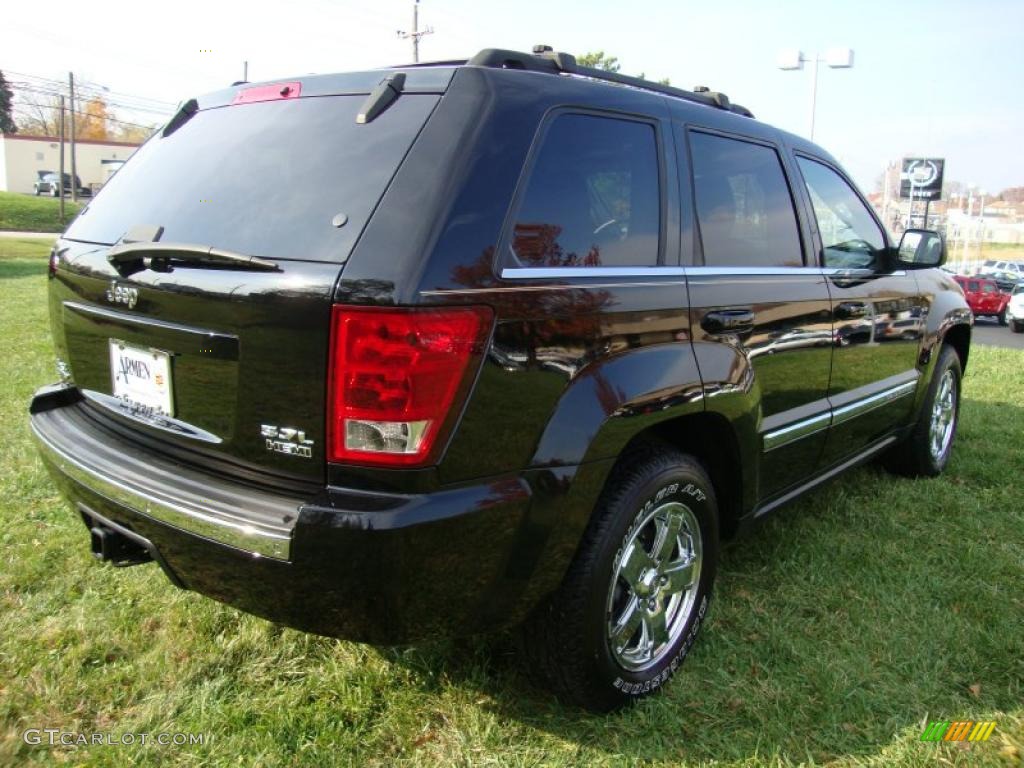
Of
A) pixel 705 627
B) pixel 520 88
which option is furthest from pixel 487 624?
pixel 520 88

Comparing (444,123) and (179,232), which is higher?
(444,123)

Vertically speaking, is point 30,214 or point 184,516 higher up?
point 30,214

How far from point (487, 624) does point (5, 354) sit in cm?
692

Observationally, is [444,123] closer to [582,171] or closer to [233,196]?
[582,171]

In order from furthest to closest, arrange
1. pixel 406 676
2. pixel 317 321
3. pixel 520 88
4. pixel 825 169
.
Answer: pixel 825 169 → pixel 406 676 → pixel 520 88 → pixel 317 321

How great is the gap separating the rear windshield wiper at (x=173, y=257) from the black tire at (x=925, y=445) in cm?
390

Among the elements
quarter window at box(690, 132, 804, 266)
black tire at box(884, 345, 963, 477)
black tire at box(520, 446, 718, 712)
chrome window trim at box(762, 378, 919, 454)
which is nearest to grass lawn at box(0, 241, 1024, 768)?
black tire at box(520, 446, 718, 712)

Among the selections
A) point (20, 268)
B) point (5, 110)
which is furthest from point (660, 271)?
point (5, 110)

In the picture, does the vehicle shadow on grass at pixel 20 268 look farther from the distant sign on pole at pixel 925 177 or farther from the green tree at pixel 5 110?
the green tree at pixel 5 110

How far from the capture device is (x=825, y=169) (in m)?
3.73

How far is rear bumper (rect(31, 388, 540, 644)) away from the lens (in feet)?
5.91

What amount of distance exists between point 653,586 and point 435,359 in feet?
3.96

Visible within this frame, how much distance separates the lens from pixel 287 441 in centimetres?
192

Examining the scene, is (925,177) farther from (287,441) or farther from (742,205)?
(287,441)
